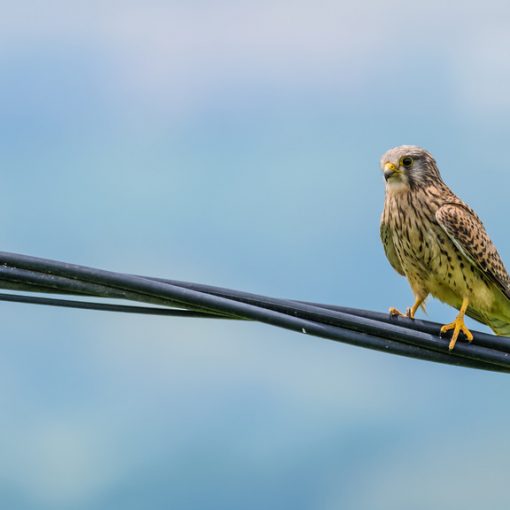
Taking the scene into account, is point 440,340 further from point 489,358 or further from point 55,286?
point 55,286

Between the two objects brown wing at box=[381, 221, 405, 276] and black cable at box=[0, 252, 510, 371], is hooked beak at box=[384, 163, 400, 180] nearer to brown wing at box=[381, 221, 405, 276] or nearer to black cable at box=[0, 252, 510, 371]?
brown wing at box=[381, 221, 405, 276]

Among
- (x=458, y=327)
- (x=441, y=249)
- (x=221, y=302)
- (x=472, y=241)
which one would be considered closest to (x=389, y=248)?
(x=441, y=249)

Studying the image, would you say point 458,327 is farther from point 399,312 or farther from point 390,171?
point 390,171

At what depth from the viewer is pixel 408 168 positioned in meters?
6.93

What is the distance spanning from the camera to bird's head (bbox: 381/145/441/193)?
6.82 meters

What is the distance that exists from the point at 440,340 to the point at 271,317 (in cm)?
89

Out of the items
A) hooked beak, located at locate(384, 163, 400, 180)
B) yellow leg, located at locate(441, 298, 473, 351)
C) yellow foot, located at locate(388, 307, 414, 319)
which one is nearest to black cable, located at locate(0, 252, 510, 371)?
yellow leg, located at locate(441, 298, 473, 351)

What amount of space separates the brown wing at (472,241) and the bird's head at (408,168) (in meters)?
0.32

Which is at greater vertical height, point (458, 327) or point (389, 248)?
point (389, 248)

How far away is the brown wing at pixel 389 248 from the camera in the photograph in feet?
22.3

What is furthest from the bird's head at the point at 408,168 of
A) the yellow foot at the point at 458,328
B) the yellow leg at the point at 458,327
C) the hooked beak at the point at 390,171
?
the yellow foot at the point at 458,328

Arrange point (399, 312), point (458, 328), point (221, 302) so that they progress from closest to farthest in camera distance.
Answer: point (221, 302) < point (458, 328) < point (399, 312)

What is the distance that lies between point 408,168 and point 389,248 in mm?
591

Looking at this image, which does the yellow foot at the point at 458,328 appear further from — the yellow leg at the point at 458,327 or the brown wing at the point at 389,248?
the brown wing at the point at 389,248
